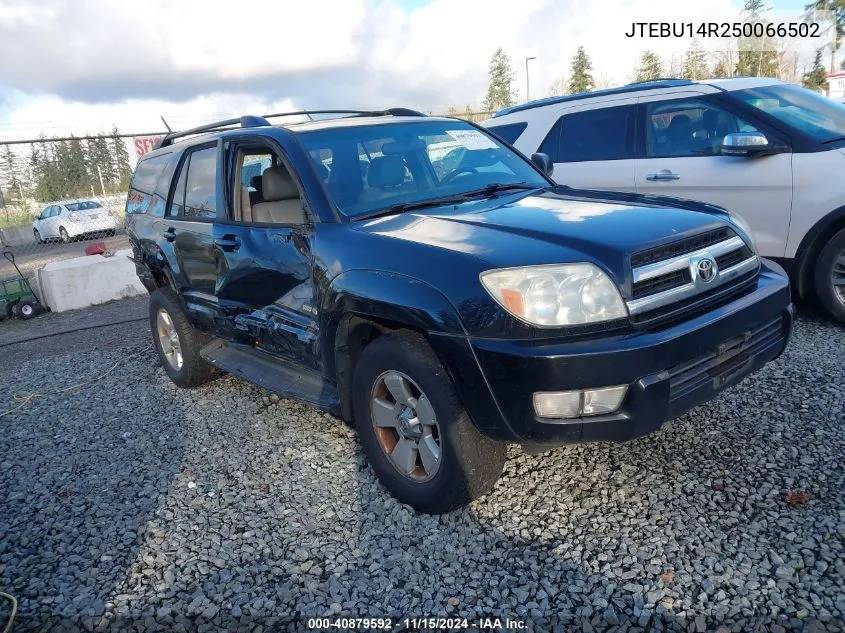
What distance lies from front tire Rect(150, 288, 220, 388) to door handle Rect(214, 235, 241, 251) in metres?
1.10

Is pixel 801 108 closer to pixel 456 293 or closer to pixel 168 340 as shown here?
pixel 456 293

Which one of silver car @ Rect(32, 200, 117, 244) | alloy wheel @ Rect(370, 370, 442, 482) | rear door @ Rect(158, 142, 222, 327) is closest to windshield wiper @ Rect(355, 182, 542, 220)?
alloy wheel @ Rect(370, 370, 442, 482)

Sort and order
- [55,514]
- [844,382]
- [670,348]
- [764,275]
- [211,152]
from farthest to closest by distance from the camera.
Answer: [211,152] → [844,382] → [55,514] → [764,275] → [670,348]

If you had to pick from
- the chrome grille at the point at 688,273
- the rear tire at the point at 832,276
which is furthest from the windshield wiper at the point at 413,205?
the rear tire at the point at 832,276

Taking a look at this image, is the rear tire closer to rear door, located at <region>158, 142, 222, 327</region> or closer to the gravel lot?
the gravel lot

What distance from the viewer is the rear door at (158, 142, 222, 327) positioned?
4324mm

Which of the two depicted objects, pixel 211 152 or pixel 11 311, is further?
pixel 11 311

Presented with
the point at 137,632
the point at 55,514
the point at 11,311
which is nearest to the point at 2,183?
the point at 11,311

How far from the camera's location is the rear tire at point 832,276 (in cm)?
483

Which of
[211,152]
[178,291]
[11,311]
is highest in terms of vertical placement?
[211,152]

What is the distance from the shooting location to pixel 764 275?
3.25 metres

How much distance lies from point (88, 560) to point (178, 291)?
2.32m

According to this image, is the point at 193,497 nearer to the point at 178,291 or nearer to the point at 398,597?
the point at 398,597

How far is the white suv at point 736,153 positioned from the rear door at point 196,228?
11.4ft
